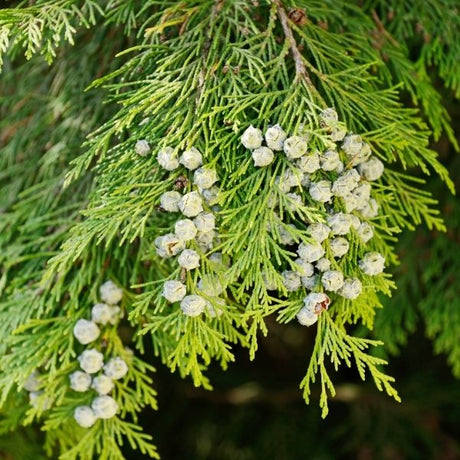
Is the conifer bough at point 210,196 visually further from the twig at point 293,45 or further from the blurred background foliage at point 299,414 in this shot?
the blurred background foliage at point 299,414

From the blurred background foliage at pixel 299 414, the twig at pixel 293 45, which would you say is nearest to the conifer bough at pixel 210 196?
the twig at pixel 293 45

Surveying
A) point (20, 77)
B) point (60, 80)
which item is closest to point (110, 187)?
point (60, 80)

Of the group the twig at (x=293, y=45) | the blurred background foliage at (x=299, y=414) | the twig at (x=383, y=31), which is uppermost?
the twig at (x=293, y=45)

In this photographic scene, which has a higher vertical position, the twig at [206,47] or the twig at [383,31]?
the twig at [206,47]

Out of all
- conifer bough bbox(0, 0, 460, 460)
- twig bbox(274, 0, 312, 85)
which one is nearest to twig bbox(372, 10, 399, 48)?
conifer bough bbox(0, 0, 460, 460)

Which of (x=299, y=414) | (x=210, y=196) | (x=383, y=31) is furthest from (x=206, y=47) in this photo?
(x=299, y=414)

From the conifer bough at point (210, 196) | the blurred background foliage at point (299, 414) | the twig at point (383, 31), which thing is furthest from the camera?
the blurred background foliage at point (299, 414)

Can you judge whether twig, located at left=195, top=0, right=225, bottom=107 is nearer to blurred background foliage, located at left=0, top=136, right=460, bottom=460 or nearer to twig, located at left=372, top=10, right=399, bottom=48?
twig, located at left=372, top=10, right=399, bottom=48

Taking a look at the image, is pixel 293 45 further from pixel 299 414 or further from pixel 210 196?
pixel 299 414
